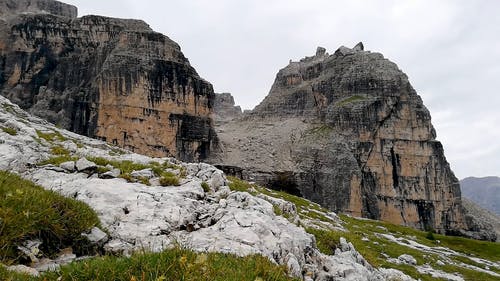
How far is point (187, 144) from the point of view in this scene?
4380 inches

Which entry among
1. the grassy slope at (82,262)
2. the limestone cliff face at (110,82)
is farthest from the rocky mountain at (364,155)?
the grassy slope at (82,262)

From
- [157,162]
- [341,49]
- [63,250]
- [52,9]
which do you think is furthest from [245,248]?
[52,9]

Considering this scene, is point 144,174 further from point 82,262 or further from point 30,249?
point 82,262

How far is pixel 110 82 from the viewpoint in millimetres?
101438

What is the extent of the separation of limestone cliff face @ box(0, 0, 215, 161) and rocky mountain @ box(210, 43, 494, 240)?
1720cm

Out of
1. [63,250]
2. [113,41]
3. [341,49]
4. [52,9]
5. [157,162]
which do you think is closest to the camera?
[63,250]

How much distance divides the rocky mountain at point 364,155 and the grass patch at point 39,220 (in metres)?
99.4

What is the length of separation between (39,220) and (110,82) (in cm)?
10084

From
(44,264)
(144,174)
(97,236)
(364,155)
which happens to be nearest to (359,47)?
(364,155)

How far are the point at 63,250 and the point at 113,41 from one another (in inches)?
4382

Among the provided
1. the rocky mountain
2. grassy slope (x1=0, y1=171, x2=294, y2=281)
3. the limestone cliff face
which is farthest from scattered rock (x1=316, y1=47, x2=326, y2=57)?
grassy slope (x1=0, y1=171, x2=294, y2=281)

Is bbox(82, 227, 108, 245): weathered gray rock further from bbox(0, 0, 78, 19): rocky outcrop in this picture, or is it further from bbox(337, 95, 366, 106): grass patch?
bbox(0, 0, 78, 19): rocky outcrop

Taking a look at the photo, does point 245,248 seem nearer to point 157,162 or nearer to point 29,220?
point 29,220

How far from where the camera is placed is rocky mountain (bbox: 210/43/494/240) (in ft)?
369
